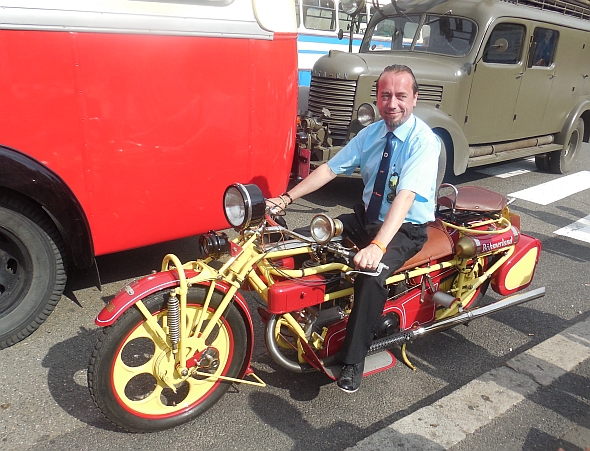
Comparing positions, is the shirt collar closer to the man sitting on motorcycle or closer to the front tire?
the man sitting on motorcycle

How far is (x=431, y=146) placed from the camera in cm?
279

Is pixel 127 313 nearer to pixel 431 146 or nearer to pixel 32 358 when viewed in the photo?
pixel 32 358

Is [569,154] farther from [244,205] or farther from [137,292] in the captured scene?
[137,292]

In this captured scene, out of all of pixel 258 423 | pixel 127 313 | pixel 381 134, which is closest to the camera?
pixel 127 313

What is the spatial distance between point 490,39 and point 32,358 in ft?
19.9

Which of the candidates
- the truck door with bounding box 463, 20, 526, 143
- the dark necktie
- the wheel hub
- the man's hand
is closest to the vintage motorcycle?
the man's hand

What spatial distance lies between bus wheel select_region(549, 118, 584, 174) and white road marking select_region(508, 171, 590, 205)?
18cm

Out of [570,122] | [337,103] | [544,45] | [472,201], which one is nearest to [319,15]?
[544,45]

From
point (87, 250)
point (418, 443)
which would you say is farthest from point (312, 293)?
point (87, 250)

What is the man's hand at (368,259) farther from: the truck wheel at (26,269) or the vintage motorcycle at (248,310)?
the truck wheel at (26,269)

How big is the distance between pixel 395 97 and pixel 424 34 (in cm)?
468

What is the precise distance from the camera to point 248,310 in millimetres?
2730

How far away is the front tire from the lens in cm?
236

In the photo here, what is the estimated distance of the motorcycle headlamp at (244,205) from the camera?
97.9 inches
